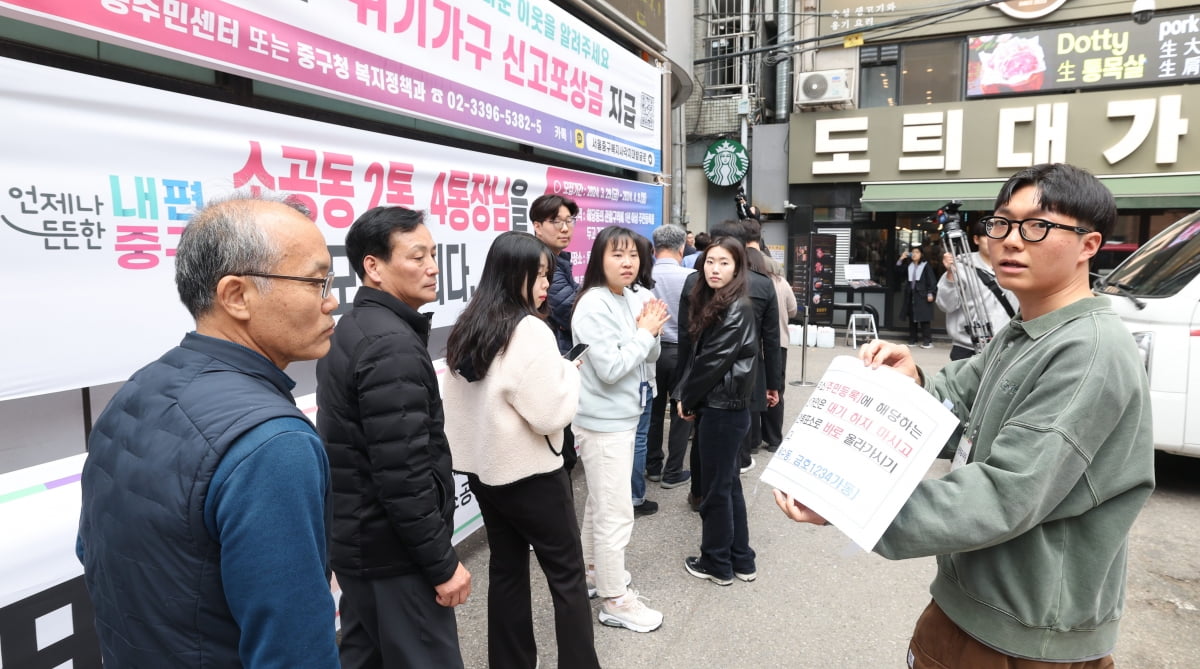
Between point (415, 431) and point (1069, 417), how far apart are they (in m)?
1.53

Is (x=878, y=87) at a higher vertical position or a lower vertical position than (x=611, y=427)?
higher

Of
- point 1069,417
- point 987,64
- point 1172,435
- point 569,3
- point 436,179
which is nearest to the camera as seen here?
point 1069,417

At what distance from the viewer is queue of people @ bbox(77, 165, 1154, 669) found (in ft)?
3.52

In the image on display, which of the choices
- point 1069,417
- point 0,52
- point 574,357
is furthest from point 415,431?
point 0,52

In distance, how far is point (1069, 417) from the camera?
1260 mm

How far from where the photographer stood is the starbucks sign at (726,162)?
539 inches

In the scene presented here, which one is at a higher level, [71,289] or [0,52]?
[0,52]

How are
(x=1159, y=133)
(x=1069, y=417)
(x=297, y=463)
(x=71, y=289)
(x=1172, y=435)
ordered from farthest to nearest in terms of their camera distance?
(x=1159, y=133) → (x=1172, y=435) → (x=71, y=289) → (x=1069, y=417) → (x=297, y=463)

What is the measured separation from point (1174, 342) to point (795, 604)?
3.14 metres

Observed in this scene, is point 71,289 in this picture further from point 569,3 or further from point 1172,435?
point 1172,435

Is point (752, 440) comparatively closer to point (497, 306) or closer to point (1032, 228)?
point (497, 306)

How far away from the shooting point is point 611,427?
3143 millimetres

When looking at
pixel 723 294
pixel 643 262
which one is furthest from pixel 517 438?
pixel 643 262

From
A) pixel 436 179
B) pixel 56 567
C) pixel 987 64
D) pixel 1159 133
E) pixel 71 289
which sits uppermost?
pixel 987 64
